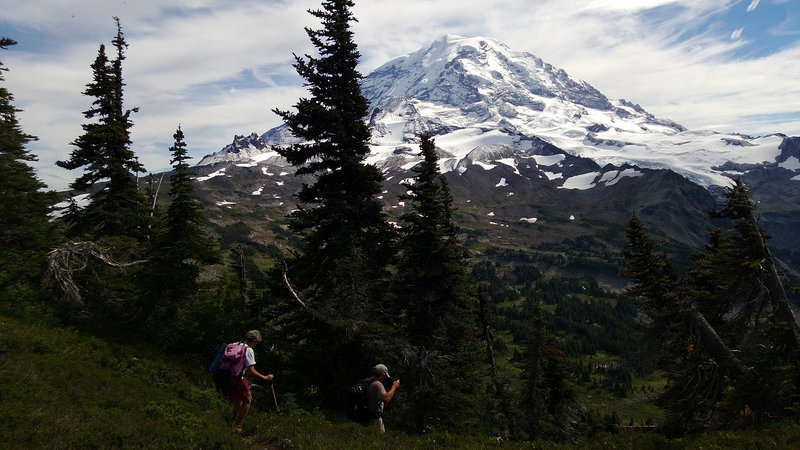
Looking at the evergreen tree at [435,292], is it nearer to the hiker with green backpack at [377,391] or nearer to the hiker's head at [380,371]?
the hiker with green backpack at [377,391]

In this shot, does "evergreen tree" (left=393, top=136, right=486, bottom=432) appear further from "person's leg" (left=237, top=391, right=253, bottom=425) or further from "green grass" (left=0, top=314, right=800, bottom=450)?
"person's leg" (left=237, top=391, right=253, bottom=425)

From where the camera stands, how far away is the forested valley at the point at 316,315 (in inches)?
456

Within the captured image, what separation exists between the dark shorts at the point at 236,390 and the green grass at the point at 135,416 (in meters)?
0.89

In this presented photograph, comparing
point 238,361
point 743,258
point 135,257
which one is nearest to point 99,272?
point 135,257

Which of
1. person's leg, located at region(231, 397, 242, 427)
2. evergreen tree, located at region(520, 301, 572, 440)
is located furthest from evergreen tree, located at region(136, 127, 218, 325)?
evergreen tree, located at region(520, 301, 572, 440)

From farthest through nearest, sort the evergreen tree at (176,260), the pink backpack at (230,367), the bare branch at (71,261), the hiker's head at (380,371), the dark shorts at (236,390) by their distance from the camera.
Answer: the evergreen tree at (176,260)
the bare branch at (71,261)
the hiker's head at (380,371)
the dark shorts at (236,390)
the pink backpack at (230,367)

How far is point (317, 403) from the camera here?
18.2 meters

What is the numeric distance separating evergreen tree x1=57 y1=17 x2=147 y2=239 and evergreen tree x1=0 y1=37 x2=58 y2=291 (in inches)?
87.9

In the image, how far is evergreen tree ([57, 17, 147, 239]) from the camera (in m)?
26.6

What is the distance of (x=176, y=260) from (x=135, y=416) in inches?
336

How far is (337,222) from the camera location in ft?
66.4

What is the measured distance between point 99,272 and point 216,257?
4604 millimetres

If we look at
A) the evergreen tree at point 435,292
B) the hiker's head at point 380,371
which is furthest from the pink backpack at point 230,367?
the evergreen tree at point 435,292

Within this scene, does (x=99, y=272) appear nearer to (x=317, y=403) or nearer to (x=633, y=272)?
(x=317, y=403)
